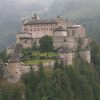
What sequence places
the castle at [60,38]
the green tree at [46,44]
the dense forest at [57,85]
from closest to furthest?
1. the dense forest at [57,85]
2. the castle at [60,38]
3. the green tree at [46,44]

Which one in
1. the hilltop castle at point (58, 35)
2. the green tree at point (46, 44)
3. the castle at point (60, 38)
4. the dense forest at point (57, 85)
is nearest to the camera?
the dense forest at point (57, 85)

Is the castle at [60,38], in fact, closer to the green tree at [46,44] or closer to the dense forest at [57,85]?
the green tree at [46,44]

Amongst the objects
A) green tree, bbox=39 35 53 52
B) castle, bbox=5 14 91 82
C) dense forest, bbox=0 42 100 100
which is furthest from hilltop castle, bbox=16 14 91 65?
dense forest, bbox=0 42 100 100

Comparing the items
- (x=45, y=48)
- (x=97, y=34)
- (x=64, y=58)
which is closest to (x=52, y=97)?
(x=64, y=58)

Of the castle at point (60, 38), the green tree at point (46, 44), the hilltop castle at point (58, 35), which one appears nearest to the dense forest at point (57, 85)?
the castle at point (60, 38)

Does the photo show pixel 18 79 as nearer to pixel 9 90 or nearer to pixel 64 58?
pixel 9 90

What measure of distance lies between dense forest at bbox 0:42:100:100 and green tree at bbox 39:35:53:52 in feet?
19.0

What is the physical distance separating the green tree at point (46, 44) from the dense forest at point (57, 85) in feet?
19.0

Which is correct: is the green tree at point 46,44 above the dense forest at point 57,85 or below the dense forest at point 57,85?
above

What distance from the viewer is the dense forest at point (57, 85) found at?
210 ft

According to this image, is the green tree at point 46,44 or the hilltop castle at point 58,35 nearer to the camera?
the green tree at point 46,44

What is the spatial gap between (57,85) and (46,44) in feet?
46.9

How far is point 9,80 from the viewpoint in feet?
217

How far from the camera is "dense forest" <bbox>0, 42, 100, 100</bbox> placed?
210 feet
